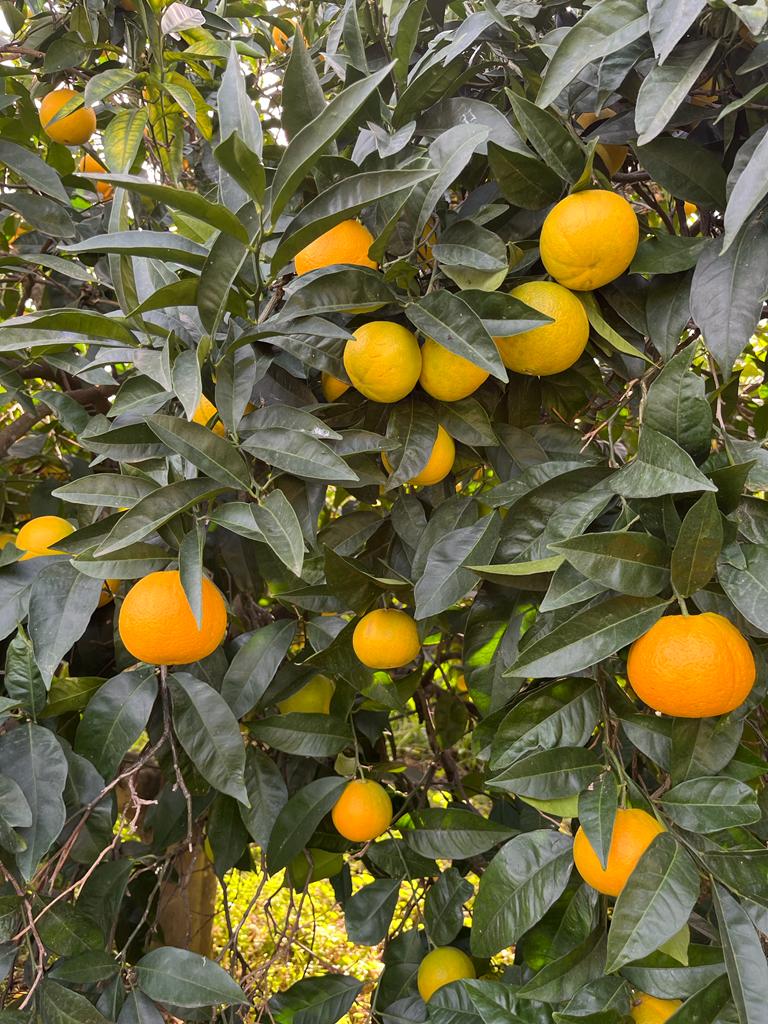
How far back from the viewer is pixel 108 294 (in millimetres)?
1434

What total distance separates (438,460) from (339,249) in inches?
9.4

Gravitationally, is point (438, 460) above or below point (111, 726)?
above

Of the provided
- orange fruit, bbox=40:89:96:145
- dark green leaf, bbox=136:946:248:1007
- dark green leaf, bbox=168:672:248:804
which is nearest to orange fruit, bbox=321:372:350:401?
dark green leaf, bbox=168:672:248:804

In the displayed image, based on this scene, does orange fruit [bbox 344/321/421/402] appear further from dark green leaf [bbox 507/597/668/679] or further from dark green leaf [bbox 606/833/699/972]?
dark green leaf [bbox 606/833/699/972]

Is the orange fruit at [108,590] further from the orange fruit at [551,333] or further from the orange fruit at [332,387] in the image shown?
the orange fruit at [551,333]

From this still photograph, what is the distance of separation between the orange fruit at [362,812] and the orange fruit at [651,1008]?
0.35 metres

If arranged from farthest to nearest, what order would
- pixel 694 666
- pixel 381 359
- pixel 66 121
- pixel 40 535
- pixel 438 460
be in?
pixel 66 121, pixel 40 535, pixel 438 460, pixel 381 359, pixel 694 666

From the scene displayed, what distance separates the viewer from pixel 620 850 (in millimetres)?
744

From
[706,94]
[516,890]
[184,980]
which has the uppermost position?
[706,94]

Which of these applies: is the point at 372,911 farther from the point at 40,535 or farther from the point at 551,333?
the point at 551,333

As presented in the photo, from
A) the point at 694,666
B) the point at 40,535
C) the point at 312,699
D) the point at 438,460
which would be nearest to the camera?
the point at 694,666

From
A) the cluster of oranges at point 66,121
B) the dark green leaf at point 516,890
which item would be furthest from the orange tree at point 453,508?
the cluster of oranges at point 66,121

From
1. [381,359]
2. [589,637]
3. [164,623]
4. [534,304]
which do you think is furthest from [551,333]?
[164,623]

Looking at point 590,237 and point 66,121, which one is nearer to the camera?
point 590,237
